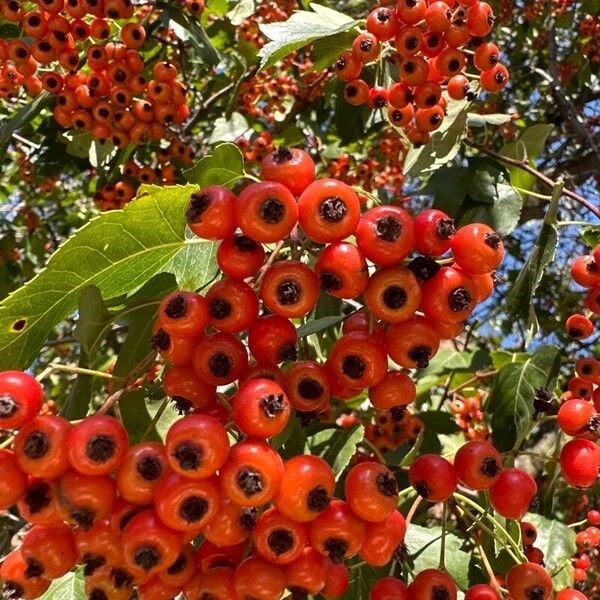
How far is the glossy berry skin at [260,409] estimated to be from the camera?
4.42 ft

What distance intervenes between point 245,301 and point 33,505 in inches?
23.7

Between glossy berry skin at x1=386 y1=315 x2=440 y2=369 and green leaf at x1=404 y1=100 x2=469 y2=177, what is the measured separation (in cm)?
148

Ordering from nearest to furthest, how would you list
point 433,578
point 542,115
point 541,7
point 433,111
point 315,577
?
point 315,577 → point 433,578 → point 433,111 → point 541,7 → point 542,115

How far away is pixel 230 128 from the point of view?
185 inches

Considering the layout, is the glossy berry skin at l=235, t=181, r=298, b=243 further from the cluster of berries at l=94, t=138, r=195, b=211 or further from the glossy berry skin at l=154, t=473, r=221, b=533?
the cluster of berries at l=94, t=138, r=195, b=211

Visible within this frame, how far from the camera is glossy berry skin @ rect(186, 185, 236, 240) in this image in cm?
151

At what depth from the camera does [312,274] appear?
1512 millimetres

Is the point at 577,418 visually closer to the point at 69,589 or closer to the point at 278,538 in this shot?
the point at 278,538

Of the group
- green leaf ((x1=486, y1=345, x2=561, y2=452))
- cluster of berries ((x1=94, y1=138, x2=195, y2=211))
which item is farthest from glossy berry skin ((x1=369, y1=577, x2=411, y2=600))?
cluster of berries ((x1=94, y1=138, x2=195, y2=211))

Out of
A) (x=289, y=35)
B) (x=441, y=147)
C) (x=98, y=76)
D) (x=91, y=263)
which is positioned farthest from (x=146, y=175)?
(x=91, y=263)

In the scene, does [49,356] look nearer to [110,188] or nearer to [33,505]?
[110,188]

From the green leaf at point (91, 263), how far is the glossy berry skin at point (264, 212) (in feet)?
1.26

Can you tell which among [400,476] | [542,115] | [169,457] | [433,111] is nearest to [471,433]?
[400,476]

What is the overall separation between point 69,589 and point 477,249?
1.57 m
